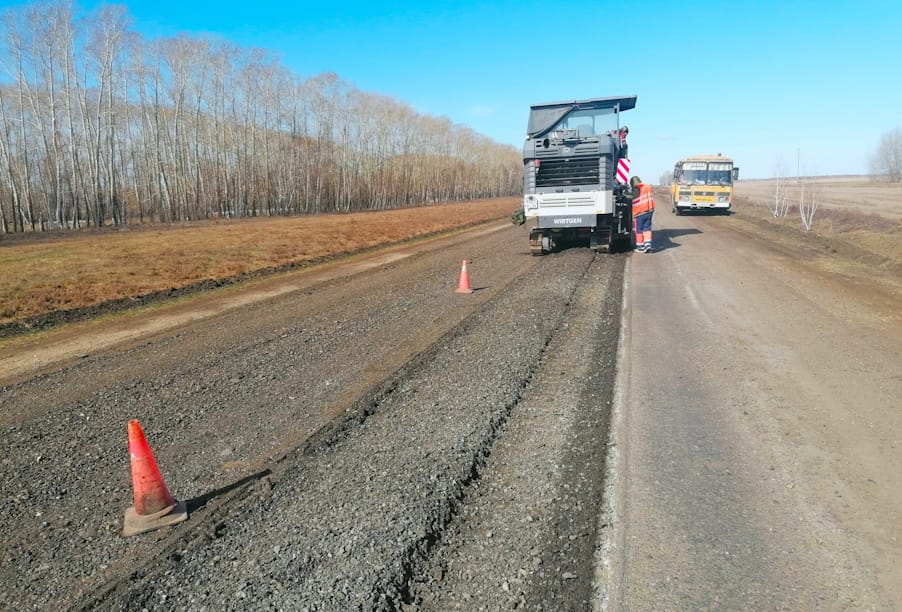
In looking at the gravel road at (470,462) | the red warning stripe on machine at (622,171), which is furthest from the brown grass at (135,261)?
the red warning stripe on machine at (622,171)

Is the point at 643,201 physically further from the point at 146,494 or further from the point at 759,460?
the point at 146,494

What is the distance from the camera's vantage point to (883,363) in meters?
6.25

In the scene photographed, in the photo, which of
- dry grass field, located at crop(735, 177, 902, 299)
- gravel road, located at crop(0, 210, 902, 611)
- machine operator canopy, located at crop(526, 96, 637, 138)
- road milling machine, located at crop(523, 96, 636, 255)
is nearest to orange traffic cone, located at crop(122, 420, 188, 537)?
gravel road, located at crop(0, 210, 902, 611)

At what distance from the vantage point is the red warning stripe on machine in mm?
15203

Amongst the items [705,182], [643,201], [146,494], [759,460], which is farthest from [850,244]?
[146,494]

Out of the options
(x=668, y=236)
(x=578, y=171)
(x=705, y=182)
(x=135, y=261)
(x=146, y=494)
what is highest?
(x=705, y=182)

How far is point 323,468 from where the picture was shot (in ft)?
13.5

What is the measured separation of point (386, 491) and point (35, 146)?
148 ft

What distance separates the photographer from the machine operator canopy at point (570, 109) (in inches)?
601

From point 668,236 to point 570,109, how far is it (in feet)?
26.7

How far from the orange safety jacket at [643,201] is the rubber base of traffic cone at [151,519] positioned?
14.2 m

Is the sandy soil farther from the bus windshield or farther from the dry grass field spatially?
the bus windshield

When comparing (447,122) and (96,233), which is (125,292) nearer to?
(96,233)

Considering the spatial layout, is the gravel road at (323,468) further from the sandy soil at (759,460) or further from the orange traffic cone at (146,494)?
the sandy soil at (759,460)
